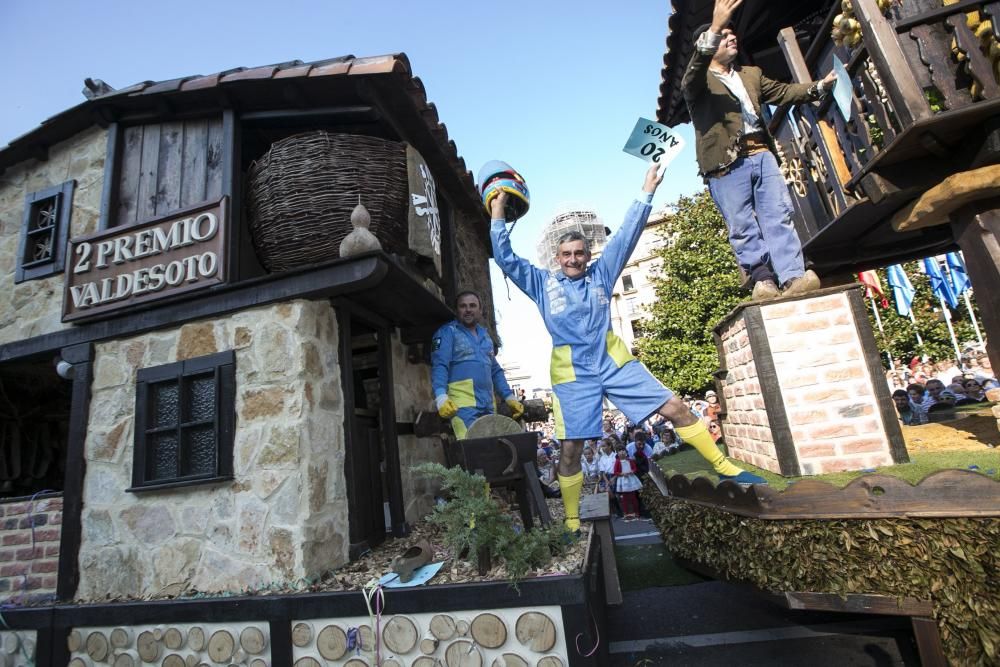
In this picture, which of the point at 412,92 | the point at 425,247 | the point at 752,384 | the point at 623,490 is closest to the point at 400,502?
A: the point at 425,247

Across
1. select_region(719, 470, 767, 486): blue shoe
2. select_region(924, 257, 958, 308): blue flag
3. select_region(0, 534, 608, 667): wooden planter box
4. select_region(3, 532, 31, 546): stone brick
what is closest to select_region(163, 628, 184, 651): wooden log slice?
select_region(0, 534, 608, 667): wooden planter box

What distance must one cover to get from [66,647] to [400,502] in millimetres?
2554

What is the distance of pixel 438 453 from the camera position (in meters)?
5.52

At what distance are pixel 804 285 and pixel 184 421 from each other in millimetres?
4669

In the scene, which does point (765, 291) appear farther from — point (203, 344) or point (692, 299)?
point (692, 299)

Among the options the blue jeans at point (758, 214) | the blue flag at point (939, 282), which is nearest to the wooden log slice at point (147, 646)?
the blue jeans at point (758, 214)

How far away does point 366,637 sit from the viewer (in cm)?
297

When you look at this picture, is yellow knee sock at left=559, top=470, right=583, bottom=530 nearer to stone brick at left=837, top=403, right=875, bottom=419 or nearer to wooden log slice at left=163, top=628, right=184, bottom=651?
stone brick at left=837, top=403, right=875, bottom=419

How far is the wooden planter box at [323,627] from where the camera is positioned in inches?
108

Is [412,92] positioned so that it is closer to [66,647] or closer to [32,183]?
[32,183]

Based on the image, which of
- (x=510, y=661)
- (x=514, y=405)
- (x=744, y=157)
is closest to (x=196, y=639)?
(x=510, y=661)

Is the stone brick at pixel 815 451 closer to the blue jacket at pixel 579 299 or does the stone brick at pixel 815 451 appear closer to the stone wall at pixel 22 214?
the blue jacket at pixel 579 299

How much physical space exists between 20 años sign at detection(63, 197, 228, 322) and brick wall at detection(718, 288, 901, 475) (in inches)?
163

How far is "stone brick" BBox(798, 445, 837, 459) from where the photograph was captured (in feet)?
10.2
